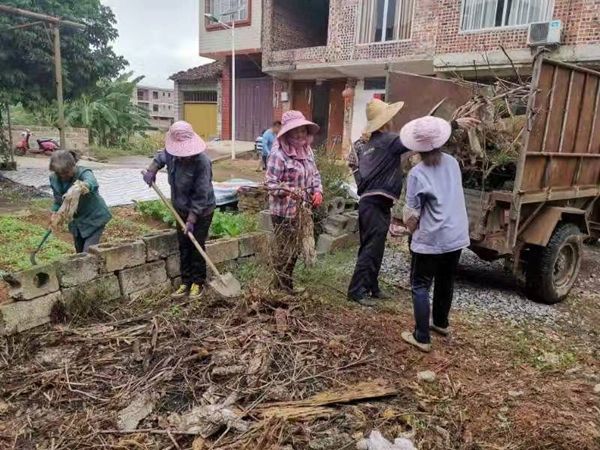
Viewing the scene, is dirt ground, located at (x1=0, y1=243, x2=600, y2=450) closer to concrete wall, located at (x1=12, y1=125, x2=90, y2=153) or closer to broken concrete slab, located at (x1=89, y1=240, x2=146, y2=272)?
broken concrete slab, located at (x1=89, y1=240, x2=146, y2=272)

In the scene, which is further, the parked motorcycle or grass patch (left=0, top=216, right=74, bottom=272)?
the parked motorcycle

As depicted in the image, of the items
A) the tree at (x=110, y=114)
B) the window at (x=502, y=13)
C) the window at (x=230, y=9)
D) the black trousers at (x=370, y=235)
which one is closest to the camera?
the black trousers at (x=370, y=235)

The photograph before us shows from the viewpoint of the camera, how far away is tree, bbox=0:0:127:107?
10242mm

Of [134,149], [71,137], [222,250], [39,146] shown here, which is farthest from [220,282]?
[134,149]

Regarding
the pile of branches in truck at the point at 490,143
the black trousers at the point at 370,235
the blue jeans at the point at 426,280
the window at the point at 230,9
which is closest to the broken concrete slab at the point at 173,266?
the black trousers at the point at 370,235

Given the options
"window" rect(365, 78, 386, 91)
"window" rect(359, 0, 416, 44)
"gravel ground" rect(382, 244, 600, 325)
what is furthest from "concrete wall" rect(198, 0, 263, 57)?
"gravel ground" rect(382, 244, 600, 325)

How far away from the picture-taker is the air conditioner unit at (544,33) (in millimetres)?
9898

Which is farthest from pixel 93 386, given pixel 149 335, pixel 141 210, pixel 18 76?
pixel 18 76

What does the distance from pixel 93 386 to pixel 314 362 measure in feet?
4.58

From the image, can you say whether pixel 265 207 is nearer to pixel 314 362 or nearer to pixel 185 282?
pixel 185 282

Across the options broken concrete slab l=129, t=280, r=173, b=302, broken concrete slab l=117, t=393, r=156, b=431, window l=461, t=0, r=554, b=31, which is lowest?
broken concrete slab l=117, t=393, r=156, b=431

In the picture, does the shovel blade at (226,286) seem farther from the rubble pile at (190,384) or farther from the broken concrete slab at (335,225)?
the broken concrete slab at (335,225)

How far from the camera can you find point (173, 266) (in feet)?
15.2

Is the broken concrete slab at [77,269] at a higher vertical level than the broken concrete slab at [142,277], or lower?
higher
